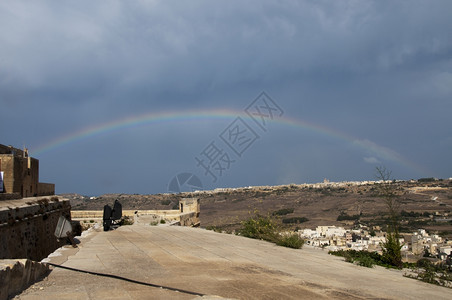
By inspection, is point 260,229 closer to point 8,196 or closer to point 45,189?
point 8,196

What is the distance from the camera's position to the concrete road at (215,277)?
192 inches

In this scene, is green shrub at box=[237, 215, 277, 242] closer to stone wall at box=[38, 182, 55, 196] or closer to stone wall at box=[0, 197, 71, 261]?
stone wall at box=[0, 197, 71, 261]

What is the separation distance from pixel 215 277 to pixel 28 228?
750cm

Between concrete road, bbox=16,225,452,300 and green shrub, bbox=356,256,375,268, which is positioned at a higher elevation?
concrete road, bbox=16,225,452,300

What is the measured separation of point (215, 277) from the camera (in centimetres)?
598

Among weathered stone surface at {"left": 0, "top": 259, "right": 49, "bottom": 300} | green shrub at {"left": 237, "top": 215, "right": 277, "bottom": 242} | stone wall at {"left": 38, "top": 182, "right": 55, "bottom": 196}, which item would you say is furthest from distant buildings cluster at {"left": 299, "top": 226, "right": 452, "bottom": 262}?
stone wall at {"left": 38, "top": 182, "right": 55, "bottom": 196}

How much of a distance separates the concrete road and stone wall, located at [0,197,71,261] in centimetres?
180

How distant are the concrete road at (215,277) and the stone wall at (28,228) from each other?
70.9 inches

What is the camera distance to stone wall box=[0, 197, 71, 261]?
30.2 feet

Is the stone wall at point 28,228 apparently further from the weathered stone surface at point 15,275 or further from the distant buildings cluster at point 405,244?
the distant buildings cluster at point 405,244

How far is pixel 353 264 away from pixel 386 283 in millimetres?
2150

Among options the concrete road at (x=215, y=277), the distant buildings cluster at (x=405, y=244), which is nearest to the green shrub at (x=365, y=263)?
the concrete road at (x=215, y=277)

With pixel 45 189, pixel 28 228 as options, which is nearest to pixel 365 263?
pixel 28 228

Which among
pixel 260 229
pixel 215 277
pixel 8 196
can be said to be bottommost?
pixel 215 277
